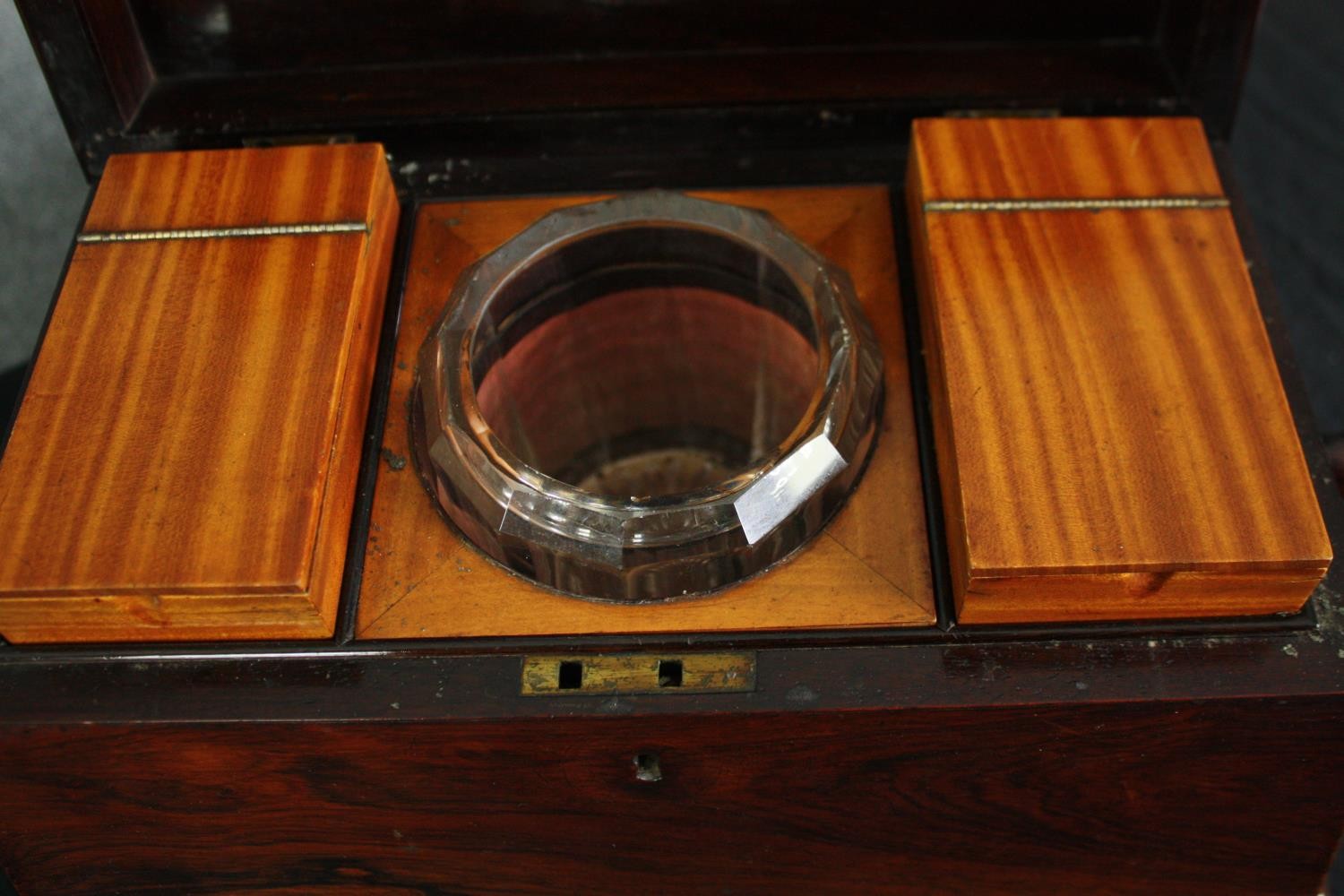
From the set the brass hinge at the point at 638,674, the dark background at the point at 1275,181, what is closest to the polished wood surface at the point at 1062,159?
the brass hinge at the point at 638,674

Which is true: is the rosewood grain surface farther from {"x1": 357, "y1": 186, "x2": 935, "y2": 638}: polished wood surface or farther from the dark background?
the dark background

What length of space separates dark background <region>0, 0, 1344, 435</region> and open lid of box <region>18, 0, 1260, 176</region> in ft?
0.96

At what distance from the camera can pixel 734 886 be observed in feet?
3.50

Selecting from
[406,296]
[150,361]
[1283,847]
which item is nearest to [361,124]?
[406,296]

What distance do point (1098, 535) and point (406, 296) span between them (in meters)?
0.53

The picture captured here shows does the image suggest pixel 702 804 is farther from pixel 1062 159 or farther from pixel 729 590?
pixel 1062 159

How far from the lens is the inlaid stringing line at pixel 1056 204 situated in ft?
3.48

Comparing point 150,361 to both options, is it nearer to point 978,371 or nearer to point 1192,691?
point 978,371

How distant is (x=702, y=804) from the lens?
1.00m

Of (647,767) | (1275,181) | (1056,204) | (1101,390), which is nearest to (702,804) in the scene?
(647,767)

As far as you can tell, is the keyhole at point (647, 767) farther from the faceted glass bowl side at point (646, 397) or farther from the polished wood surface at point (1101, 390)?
the polished wood surface at point (1101, 390)

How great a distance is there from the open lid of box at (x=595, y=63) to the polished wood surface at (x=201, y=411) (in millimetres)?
85

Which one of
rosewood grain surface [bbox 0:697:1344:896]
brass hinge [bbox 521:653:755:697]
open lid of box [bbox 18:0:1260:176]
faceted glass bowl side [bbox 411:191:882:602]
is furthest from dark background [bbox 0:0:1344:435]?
brass hinge [bbox 521:653:755:697]

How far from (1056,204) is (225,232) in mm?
591
